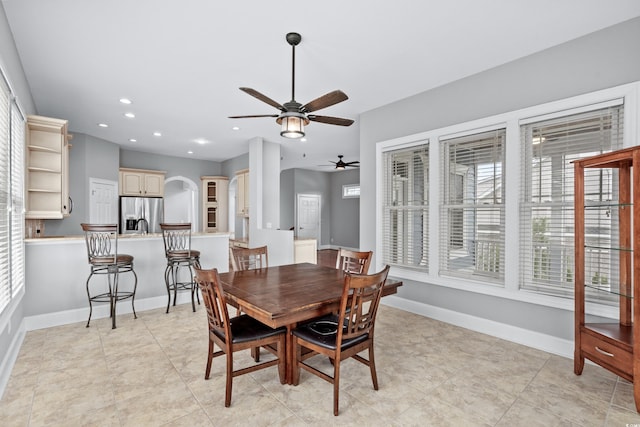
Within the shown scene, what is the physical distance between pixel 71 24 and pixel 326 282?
2.98 m

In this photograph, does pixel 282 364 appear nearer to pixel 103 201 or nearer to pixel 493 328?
pixel 493 328

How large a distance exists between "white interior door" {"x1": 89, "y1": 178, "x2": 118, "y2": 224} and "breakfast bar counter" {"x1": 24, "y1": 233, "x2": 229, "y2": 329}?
2.64 meters

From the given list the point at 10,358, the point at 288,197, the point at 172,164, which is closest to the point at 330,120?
the point at 10,358

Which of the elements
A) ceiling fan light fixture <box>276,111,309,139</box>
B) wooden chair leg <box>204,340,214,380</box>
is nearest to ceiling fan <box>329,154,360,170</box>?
ceiling fan light fixture <box>276,111,309,139</box>

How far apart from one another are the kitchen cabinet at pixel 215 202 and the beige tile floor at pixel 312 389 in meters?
5.09

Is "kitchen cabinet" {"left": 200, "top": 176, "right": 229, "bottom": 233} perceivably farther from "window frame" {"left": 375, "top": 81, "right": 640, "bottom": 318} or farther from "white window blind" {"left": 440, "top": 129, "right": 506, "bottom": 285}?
"white window blind" {"left": 440, "top": 129, "right": 506, "bottom": 285}

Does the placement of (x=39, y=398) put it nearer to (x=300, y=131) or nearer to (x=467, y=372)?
(x=300, y=131)

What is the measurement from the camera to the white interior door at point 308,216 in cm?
1060

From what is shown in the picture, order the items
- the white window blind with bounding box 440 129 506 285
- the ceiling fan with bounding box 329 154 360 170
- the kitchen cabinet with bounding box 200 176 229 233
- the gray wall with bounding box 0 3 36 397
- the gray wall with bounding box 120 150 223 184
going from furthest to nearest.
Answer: the kitchen cabinet with bounding box 200 176 229 233 → the ceiling fan with bounding box 329 154 360 170 → the gray wall with bounding box 120 150 223 184 → the white window blind with bounding box 440 129 506 285 → the gray wall with bounding box 0 3 36 397

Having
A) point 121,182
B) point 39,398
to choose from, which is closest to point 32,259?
point 39,398

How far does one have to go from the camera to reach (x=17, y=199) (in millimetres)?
2988

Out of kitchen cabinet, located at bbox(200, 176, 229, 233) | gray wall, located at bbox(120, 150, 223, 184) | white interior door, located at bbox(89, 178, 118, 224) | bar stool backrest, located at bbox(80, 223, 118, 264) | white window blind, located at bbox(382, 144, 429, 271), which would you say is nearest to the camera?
bar stool backrest, located at bbox(80, 223, 118, 264)

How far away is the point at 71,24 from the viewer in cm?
254

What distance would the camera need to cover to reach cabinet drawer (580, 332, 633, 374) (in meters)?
2.04
